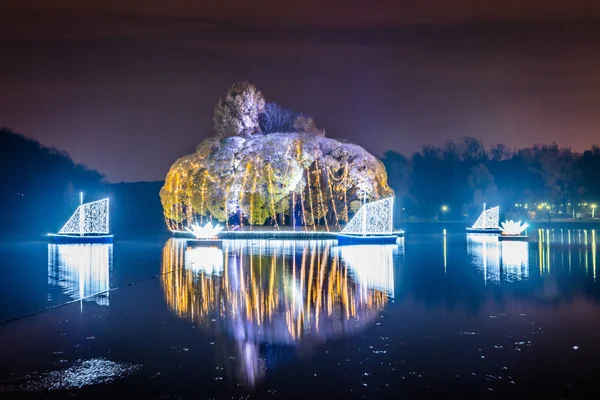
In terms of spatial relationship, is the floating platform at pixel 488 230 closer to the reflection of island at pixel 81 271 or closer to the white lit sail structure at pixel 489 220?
the white lit sail structure at pixel 489 220

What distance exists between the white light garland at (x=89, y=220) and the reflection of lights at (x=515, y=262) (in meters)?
20.6

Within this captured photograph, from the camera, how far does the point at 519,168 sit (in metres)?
79.9

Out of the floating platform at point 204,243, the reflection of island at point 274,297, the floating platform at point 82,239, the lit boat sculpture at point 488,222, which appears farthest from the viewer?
the lit boat sculpture at point 488,222

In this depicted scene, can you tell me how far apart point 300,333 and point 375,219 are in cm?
2160

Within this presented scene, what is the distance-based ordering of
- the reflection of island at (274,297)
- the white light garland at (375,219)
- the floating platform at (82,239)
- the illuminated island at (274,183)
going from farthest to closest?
the illuminated island at (274,183), the floating platform at (82,239), the white light garland at (375,219), the reflection of island at (274,297)

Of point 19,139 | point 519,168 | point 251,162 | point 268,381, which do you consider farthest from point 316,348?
point 519,168

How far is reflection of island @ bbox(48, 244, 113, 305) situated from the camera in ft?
43.7

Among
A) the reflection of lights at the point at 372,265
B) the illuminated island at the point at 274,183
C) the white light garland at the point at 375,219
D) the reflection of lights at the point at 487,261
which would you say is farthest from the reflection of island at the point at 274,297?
the illuminated island at the point at 274,183

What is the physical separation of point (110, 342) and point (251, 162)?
31.3 meters

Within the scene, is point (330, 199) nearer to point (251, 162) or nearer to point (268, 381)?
point (251, 162)

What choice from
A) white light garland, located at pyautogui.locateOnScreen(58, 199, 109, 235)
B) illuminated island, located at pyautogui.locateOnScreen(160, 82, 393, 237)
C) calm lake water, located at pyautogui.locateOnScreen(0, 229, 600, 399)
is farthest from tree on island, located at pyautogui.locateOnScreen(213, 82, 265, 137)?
calm lake water, located at pyautogui.locateOnScreen(0, 229, 600, 399)

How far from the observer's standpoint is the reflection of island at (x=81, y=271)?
1331 cm

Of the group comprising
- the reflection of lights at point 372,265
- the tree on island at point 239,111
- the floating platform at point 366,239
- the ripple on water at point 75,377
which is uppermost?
the tree on island at point 239,111

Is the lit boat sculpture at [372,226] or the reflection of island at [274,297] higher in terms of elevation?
the lit boat sculpture at [372,226]
